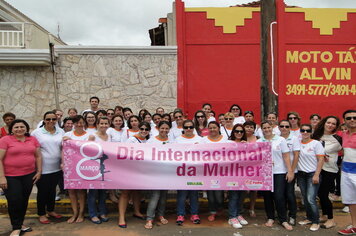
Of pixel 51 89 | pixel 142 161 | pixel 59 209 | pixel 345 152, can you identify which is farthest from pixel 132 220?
pixel 51 89

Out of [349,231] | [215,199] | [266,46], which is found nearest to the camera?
[349,231]

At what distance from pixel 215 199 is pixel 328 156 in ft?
6.08

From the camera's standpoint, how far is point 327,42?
27.8ft

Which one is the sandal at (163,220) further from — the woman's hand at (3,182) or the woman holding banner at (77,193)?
the woman's hand at (3,182)

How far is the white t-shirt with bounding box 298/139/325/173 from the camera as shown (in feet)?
14.2

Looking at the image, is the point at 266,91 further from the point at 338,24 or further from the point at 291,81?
the point at 338,24

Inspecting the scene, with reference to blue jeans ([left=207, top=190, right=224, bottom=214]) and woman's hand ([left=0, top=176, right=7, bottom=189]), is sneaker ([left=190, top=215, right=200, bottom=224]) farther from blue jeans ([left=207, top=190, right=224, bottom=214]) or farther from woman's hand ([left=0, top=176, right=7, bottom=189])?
woman's hand ([left=0, top=176, right=7, bottom=189])

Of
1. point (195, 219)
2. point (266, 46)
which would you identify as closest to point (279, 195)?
point (195, 219)

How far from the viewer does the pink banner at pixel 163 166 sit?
15.0 ft

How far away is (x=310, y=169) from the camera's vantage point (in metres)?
4.33

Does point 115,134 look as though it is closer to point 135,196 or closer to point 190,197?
point 135,196

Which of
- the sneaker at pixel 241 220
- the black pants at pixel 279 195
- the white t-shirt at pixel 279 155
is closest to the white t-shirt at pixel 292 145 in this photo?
the white t-shirt at pixel 279 155

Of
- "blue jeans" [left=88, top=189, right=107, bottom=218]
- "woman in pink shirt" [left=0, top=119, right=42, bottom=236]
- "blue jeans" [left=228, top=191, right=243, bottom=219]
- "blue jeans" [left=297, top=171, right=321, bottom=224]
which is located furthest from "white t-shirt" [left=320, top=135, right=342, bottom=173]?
"woman in pink shirt" [left=0, top=119, right=42, bottom=236]

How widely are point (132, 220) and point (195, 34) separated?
5.51m
